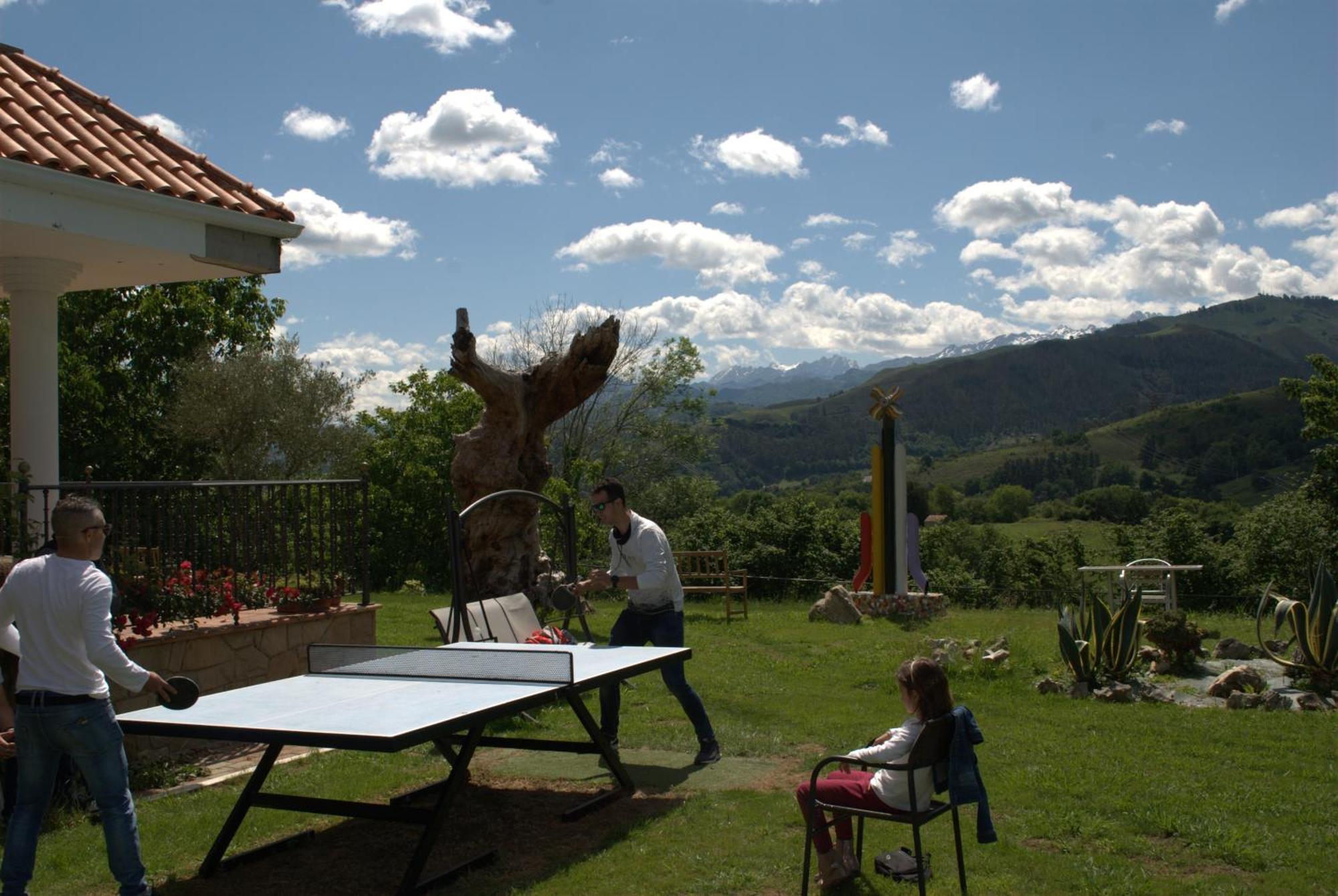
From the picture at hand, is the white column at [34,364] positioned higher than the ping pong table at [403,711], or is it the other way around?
the white column at [34,364]

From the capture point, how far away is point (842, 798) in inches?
173

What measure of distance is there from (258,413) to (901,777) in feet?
72.5

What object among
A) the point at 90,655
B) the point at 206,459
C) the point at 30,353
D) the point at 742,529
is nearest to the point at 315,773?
the point at 90,655

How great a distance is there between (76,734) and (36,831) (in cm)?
46

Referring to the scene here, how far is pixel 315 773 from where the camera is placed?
6660 mm

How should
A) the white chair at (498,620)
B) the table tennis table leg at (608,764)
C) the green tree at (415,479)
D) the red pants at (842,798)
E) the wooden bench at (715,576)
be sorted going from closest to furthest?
the red pants at (842,798)
the table tennis table leg at (608,764)
the white chair at (498,620)
the wooden bench at (715,576)
the green tree at (415,479)

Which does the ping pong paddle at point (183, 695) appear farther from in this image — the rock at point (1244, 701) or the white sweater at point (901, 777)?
the rock at point (1244, 701)

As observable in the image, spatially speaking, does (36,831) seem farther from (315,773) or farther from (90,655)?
(315,773)

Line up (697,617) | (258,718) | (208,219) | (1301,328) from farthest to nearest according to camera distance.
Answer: (1301,328) < (697,617) < (208,219) < (258,718)

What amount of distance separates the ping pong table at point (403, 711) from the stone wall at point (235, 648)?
155 centimetres

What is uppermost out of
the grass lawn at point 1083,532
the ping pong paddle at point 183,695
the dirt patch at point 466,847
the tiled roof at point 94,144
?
the tiled roof at point 94,144

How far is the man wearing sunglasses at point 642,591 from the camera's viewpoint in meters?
6.65

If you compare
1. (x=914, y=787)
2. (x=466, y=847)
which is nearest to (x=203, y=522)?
(x=466, y=847)

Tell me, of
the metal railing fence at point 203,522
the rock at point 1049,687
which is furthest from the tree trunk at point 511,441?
the rock at point 1049,687
